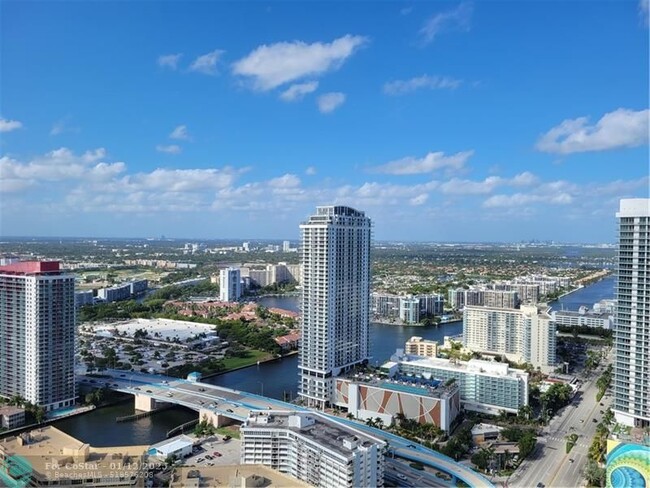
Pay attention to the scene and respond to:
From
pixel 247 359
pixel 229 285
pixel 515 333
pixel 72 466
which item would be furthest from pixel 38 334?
pixel 229 285

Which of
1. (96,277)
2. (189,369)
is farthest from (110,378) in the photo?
(96,277)

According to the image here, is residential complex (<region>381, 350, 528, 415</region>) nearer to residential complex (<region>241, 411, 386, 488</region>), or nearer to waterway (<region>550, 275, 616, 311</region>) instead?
residential complex (<region>241, 411, 386, 488</region>)

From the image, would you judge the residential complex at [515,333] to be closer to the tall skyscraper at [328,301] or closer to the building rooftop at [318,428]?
the tall skyscraper at [328,301]

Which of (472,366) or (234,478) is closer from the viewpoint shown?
(234,478)

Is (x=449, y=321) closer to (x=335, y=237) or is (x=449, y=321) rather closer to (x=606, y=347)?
(x=606, y=347)

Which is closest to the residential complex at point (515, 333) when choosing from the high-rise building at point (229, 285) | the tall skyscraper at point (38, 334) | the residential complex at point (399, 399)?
the residential complex at point (399, 399)

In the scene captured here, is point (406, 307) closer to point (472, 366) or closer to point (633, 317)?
point (472, 366)
